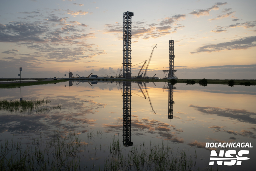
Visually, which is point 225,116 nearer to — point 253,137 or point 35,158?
point 253,137

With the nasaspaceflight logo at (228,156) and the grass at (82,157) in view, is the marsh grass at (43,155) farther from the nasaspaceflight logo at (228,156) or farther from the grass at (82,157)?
the nasaspaceflight logo at (228,156)

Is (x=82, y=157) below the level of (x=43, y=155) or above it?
below

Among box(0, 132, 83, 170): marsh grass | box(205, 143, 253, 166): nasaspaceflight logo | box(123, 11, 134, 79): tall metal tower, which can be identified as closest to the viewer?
box(0, 132, 83, 170): marsh grass

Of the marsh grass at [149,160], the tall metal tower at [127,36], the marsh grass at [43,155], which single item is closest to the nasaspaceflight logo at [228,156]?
the marsh grass at [149,160]

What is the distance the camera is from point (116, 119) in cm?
2177

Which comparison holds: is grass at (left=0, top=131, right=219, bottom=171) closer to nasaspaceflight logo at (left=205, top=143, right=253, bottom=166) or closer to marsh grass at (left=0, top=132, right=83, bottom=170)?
marsh grass at (left=0, top=132, right=83, bottom=170)

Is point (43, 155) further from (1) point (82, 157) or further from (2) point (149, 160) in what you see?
(2) point (149, 160)

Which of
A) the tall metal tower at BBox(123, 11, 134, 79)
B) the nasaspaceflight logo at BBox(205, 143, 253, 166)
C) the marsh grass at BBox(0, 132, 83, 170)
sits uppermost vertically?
the tall metal tower at BBox(123, 11, 134, 79)

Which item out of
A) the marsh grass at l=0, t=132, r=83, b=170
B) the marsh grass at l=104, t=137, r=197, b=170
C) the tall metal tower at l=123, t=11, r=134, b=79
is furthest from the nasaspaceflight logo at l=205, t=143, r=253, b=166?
the tall metal tower at l=123, t=11, r=134, b=79

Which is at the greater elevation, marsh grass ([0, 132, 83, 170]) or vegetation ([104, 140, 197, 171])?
marsh grass ([0, 132, 83, 170])

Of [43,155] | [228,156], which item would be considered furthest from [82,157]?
[228,156]

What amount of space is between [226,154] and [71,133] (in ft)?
40.4

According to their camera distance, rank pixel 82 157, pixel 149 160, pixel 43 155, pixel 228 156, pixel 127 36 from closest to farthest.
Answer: pixel 149 160, pixel 43 155, pixel 82 157, pixel 228 156, pixel 127 36

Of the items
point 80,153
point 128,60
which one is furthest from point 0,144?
point 128,60
